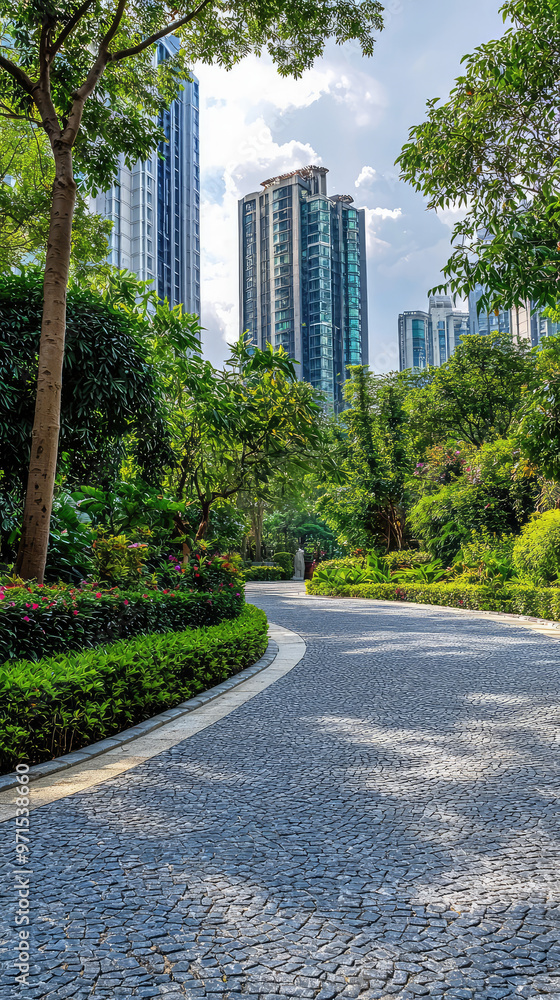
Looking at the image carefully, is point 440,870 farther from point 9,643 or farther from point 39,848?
point 9,643

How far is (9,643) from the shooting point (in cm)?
452

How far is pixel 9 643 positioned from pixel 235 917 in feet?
9.59

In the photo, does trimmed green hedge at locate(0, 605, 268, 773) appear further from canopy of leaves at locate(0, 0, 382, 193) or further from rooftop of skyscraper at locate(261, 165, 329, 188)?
rooftop of skyscraper at locate(261, 165, 329, 188)

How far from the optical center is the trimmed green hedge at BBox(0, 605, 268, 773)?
3701 millimetres

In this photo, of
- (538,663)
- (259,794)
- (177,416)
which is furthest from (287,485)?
(259,794)

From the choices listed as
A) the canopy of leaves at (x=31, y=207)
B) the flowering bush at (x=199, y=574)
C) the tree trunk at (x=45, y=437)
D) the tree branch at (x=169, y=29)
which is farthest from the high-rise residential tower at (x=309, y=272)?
the tree trunk at (x=45, y=437)

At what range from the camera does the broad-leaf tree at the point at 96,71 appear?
6.02 meters

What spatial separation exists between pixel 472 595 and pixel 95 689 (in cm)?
1233

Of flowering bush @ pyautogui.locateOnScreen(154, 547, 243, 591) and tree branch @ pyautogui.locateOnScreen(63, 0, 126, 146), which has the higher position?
tree branch @ pyautogui.locateOnScreen(63, 0, 126, 146)

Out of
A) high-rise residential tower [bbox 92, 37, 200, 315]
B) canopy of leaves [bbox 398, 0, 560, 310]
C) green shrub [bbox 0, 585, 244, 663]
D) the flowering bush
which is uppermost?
high-rise residential tower [bbox 92, 37, 200, 315]

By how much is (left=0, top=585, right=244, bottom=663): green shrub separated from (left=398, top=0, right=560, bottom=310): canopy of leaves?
4.32 metres

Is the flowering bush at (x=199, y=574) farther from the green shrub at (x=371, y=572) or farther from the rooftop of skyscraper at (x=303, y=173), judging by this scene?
the rooftop of skyscraper at (x=303, y=173)

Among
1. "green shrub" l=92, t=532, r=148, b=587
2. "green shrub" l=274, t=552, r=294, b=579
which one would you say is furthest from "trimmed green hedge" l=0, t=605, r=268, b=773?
"green shrub" l=274, t=552, r=294, b=579

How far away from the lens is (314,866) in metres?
2.59
